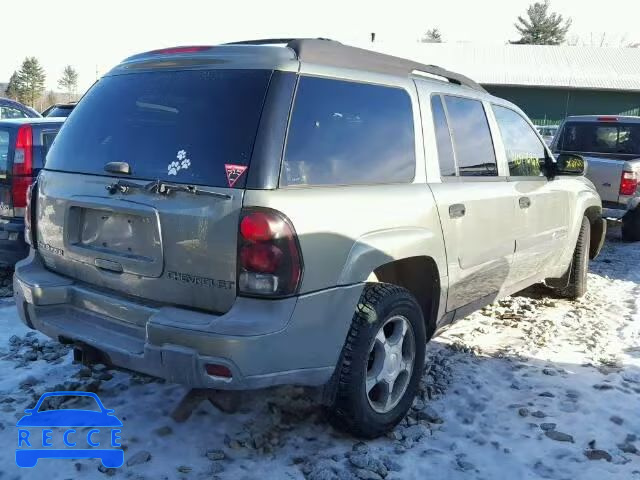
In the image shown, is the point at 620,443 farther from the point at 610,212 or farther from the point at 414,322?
the point at 610,212

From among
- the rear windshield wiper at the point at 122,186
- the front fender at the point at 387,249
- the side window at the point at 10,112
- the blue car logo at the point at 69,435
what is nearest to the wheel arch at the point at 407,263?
the front fender at the point at 387,249

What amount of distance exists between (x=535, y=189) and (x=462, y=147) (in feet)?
3.55

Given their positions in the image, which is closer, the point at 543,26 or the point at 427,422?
the point at 427,422

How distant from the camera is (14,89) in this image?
6116cm

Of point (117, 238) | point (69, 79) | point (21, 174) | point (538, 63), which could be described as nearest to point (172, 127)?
point (117, 238)

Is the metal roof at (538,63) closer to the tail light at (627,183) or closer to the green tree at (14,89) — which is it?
the tail light at (627,183)

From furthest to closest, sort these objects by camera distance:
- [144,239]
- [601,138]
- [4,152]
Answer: [601,138] → [4,152] → [144,239]

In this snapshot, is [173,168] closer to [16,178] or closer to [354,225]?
[354,225]

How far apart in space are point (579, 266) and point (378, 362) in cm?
337

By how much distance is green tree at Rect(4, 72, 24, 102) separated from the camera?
59500 millimetres

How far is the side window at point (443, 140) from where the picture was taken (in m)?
3.67

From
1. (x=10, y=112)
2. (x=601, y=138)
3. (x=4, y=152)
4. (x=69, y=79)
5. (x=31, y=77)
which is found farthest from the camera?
(x=69, y=79)

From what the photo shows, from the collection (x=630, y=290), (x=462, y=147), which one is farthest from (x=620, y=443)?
(x=630, y=290)

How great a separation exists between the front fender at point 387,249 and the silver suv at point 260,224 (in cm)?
1
